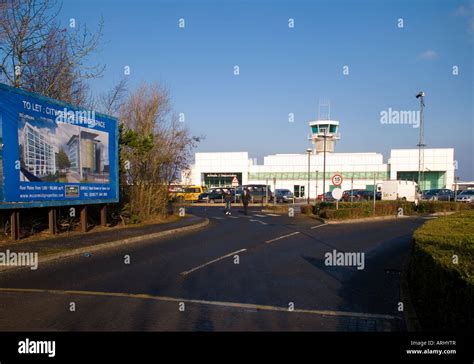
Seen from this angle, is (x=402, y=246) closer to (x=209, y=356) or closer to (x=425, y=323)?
(x=425, y=323)

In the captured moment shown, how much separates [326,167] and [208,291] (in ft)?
205

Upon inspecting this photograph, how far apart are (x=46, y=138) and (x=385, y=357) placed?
12.7 m

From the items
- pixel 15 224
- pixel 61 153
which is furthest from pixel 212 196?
pixel 15 224

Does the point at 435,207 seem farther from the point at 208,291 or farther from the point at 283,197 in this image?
the point at 208,291

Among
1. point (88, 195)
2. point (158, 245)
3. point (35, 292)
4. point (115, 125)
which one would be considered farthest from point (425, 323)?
point (115, 125)

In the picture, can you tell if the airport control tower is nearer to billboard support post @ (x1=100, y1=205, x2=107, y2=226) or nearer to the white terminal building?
the white terminal building

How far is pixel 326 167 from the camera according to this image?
2729 inches

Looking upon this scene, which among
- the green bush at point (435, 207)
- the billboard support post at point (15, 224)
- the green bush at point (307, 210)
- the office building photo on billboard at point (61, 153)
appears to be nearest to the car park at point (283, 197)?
the green bush at point (435, 207)

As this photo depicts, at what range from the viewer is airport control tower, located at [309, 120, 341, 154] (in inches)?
2758

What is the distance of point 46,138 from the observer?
14.8 m

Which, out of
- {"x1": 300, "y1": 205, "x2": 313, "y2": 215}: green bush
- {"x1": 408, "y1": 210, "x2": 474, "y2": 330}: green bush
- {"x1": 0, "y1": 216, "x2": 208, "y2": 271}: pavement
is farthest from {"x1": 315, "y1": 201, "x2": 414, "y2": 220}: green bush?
{"x1": 408, "y1": 210, "x2": 474, "y2": 330}: green bush

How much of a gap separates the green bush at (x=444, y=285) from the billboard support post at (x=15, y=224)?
11213 mm

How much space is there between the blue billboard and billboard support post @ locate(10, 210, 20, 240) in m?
0.45

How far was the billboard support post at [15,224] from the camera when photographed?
13766 mm
